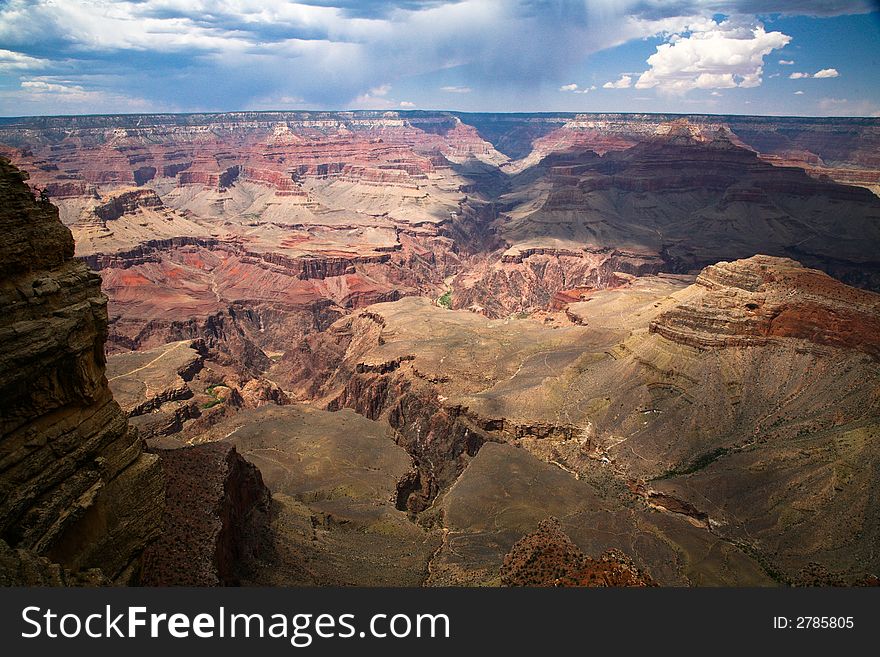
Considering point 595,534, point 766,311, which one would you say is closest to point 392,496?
point 595,534

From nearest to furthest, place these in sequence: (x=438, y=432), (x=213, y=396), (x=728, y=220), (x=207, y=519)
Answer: (x=207, y=519) → (x=438, y=432) → (x=213, y=396) → (x=728, y=220)

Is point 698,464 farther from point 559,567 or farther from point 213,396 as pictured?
point 213,396

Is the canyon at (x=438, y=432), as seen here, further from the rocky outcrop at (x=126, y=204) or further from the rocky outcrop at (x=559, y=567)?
the rocky outcrop at (x=126, y=204)

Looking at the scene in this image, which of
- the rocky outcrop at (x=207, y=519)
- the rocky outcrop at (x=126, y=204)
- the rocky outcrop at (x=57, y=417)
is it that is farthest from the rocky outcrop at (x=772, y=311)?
the rocky outcrop at (x=126, y=204)

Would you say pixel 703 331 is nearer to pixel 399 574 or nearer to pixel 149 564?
pixel 399 574

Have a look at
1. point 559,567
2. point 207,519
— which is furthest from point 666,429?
point 207,519

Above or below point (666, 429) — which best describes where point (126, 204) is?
above
